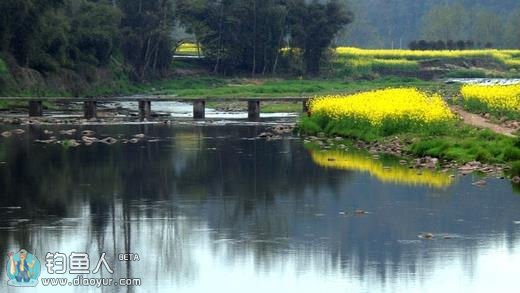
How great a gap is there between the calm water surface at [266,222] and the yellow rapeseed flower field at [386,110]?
5.20 m

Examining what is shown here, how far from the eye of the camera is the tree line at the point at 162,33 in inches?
3083

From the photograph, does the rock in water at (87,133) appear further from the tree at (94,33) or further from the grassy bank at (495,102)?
the tree at (94,33)

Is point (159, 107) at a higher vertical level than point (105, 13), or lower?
lower

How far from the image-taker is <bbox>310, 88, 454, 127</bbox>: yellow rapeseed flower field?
136 feet

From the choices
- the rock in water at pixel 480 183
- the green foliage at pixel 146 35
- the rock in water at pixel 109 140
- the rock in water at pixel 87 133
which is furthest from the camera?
the green foliage at pixel 146 35

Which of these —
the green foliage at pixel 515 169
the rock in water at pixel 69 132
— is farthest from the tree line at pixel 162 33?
the green foliage at pixel 515 169

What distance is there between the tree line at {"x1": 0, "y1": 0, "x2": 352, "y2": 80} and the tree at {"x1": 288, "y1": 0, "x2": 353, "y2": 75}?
0.29ft

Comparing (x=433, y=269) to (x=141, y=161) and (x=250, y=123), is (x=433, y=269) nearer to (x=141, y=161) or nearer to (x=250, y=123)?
(x=141, y=161)

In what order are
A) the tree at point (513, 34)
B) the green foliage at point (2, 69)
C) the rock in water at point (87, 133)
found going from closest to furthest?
the rock in water at point (87, 133)
the green foliage at point (2, 69)
the tree at point (513, 34)

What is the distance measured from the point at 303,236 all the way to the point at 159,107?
5368 cm

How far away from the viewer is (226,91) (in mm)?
86938

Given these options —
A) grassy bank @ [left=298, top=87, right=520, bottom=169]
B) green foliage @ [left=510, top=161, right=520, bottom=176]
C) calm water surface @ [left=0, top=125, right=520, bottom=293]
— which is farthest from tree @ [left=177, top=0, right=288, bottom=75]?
green foliage @ [left=510, top=161, right=520, bottom=176]

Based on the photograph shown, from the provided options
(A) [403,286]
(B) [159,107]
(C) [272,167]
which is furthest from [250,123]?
(A) [403,286]

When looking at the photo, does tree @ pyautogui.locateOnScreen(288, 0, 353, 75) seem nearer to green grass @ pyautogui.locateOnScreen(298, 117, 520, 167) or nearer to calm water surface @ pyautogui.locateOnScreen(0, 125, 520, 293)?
green grass @ pyautogui.locateOnScreen(298, 117, 520, 167)
